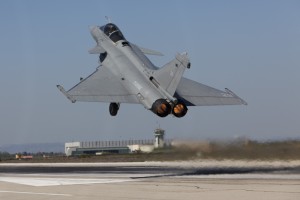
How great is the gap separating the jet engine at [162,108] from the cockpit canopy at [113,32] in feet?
44.2

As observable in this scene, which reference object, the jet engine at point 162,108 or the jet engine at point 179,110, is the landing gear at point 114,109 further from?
the jet engine at point 179,110

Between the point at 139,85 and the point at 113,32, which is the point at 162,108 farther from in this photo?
the point at 113,32

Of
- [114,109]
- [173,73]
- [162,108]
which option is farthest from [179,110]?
[114,109]

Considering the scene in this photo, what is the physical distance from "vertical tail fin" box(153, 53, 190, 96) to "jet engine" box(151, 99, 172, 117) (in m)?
1.30

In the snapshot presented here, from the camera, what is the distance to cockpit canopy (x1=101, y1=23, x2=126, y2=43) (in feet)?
157

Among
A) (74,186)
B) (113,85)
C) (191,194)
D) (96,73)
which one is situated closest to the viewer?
(191,194)

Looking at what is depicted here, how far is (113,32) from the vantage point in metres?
48.5

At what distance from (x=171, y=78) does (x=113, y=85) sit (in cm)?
602

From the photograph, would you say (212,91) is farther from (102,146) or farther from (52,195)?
(102,146)

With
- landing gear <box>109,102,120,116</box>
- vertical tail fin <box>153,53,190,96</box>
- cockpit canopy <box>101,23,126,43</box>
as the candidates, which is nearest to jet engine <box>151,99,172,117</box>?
vertical tail fin <box>153,53,190,96</box>

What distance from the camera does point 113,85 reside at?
4094 centimetres

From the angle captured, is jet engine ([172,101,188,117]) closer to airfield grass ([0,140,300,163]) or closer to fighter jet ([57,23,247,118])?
fighter jet ([57,23,247,118])

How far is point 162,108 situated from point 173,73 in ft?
9.55

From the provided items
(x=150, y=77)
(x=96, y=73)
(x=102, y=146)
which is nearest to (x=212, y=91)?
(x=150, y=77)
